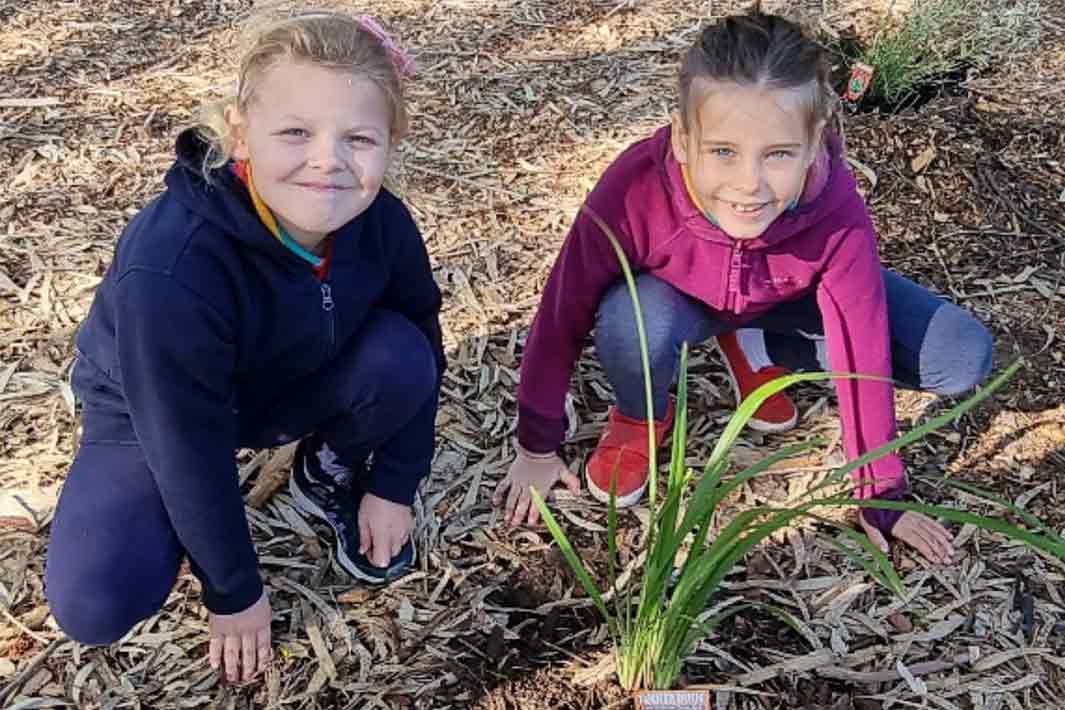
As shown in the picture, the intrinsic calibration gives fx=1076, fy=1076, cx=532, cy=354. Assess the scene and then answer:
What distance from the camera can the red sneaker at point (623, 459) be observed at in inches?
87.7

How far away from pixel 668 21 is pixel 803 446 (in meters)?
2.83

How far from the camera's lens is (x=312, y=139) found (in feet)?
5.30

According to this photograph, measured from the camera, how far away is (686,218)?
202 cm

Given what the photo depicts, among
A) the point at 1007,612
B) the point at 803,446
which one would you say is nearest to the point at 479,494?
the point at 803,446

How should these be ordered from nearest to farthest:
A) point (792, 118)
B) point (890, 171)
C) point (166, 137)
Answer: point (792, 118)
point (890, 171)
point (166, 137)

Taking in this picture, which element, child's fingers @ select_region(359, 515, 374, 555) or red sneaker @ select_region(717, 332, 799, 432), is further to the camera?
red sneaker @ select_region(717, 332, 799, 432)

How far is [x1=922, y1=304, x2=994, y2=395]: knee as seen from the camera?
2.21 m

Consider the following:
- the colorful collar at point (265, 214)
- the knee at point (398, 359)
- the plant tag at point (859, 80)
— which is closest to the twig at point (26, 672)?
the knee at point (398, 359)

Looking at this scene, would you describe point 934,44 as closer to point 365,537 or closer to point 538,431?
point 538,431

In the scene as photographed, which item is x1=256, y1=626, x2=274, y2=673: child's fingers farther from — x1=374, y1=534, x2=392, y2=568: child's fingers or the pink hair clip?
the pink hair clip

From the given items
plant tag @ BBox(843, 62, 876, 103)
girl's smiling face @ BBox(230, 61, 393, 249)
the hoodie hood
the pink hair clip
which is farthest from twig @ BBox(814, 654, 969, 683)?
plant tag @ BBox(843, 62, 876, 103)

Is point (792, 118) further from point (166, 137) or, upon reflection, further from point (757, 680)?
point (166, 137)

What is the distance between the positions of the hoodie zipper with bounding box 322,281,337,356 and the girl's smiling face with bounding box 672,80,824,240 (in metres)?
0.68

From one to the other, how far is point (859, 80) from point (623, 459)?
158cm
